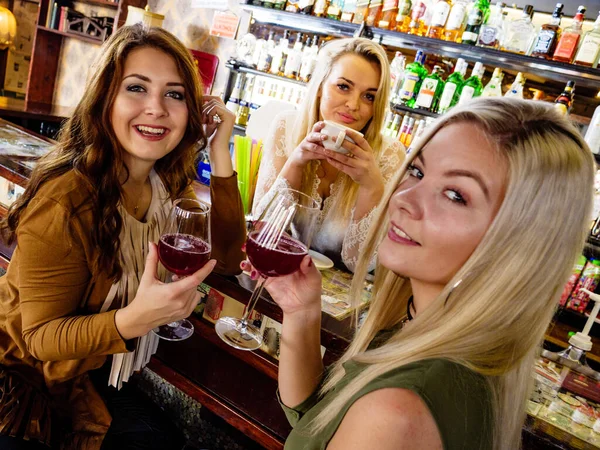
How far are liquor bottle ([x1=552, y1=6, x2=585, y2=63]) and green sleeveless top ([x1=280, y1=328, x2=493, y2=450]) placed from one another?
265 cm

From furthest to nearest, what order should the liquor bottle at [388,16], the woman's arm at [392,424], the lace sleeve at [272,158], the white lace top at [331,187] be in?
the liquor bottle at [388,16], the lace sleeve at [272,158], the white lace top at [331,187], the woman's arm at [392,424]

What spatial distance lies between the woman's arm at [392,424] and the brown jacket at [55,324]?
0.76m

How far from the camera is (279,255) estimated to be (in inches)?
42.7

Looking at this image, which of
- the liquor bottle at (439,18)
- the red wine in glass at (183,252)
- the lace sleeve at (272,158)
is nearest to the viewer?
the red wine in glass at (183,252)

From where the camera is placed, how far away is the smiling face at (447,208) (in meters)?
0.83

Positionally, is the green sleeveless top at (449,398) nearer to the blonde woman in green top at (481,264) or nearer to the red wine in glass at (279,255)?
the blonde woman in green top at (481,264)

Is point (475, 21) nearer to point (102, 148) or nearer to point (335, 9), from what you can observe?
point (335, 9)

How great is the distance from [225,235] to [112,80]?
64cm

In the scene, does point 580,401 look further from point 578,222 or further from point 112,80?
point 112,80

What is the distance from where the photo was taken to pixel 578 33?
8.70 feet

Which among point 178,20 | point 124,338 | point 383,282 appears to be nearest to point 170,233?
point 124,338

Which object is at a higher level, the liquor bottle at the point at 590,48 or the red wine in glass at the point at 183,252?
the liquor bottle at the point at 590,48

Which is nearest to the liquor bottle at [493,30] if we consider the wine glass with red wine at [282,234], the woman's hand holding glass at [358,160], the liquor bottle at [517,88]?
the liquor bottle at [517,88]

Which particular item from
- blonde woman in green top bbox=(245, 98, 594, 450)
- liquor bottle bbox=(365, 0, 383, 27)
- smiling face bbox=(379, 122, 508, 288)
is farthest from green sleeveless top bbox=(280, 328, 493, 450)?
liquor bottle bbox=(365, 0, 383, 27)
